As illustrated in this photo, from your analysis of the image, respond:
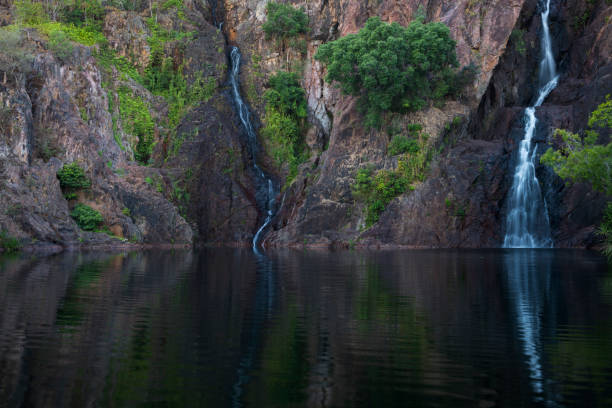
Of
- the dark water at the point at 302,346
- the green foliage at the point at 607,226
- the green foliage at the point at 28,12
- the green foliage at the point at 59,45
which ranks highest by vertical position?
the green foliage at the point at 28,12

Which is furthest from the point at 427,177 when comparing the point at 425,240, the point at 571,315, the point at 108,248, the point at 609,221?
the point at 571,315

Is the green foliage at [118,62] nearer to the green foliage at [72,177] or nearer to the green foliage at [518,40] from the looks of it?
the green foliage at [72,177]

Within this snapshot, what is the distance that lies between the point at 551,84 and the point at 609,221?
66.9ft

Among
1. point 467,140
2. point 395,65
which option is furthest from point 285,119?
point 467,140

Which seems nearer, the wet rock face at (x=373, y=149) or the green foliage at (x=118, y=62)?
the wet rock face at (x=373, y=149)

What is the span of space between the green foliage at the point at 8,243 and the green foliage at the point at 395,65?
28.6m

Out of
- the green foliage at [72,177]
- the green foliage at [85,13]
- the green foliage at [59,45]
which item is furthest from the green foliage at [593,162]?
the green foliage at [85,13]

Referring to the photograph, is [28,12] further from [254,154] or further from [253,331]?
[253,331]

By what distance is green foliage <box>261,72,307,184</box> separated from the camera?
60.5 metres

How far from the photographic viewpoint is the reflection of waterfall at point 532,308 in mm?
6422

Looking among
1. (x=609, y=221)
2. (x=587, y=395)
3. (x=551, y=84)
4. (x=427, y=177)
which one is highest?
(x=551, y=84)

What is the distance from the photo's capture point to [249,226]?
182ft

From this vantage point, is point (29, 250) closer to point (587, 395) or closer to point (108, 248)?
point (108, 248)

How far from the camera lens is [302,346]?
800cm
